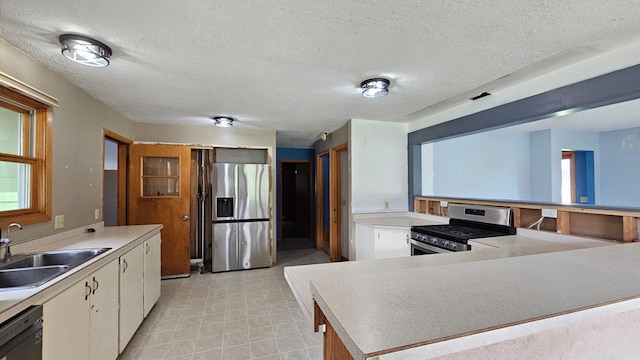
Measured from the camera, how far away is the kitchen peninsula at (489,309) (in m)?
0.57

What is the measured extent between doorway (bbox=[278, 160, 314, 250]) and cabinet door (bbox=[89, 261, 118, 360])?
453 cm

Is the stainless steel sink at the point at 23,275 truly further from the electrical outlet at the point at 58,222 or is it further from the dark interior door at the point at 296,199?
the dark interior door at the point at 296,199

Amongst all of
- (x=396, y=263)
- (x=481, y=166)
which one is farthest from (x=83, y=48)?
(x=481, y=166)

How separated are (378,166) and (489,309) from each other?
127 inches

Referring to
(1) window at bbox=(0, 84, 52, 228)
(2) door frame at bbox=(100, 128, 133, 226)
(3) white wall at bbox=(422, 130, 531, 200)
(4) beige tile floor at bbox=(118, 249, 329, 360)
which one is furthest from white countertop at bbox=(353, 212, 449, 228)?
(2) door frame at bbox=(100, 128, 133, 226)

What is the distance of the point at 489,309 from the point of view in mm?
680

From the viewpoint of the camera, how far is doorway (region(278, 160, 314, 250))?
6546 millimetres

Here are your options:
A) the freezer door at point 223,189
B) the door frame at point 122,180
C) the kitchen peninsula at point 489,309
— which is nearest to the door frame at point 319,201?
the freezer door at point 223,189

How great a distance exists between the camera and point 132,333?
214 centimetres

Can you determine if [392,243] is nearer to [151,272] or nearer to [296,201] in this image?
[151,272]

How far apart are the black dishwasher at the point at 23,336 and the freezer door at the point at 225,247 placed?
280 cm

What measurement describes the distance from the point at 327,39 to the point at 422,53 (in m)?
0.70

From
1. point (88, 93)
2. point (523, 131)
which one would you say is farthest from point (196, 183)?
point (523, 131)

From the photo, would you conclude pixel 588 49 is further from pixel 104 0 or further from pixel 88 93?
pixel 88 93
